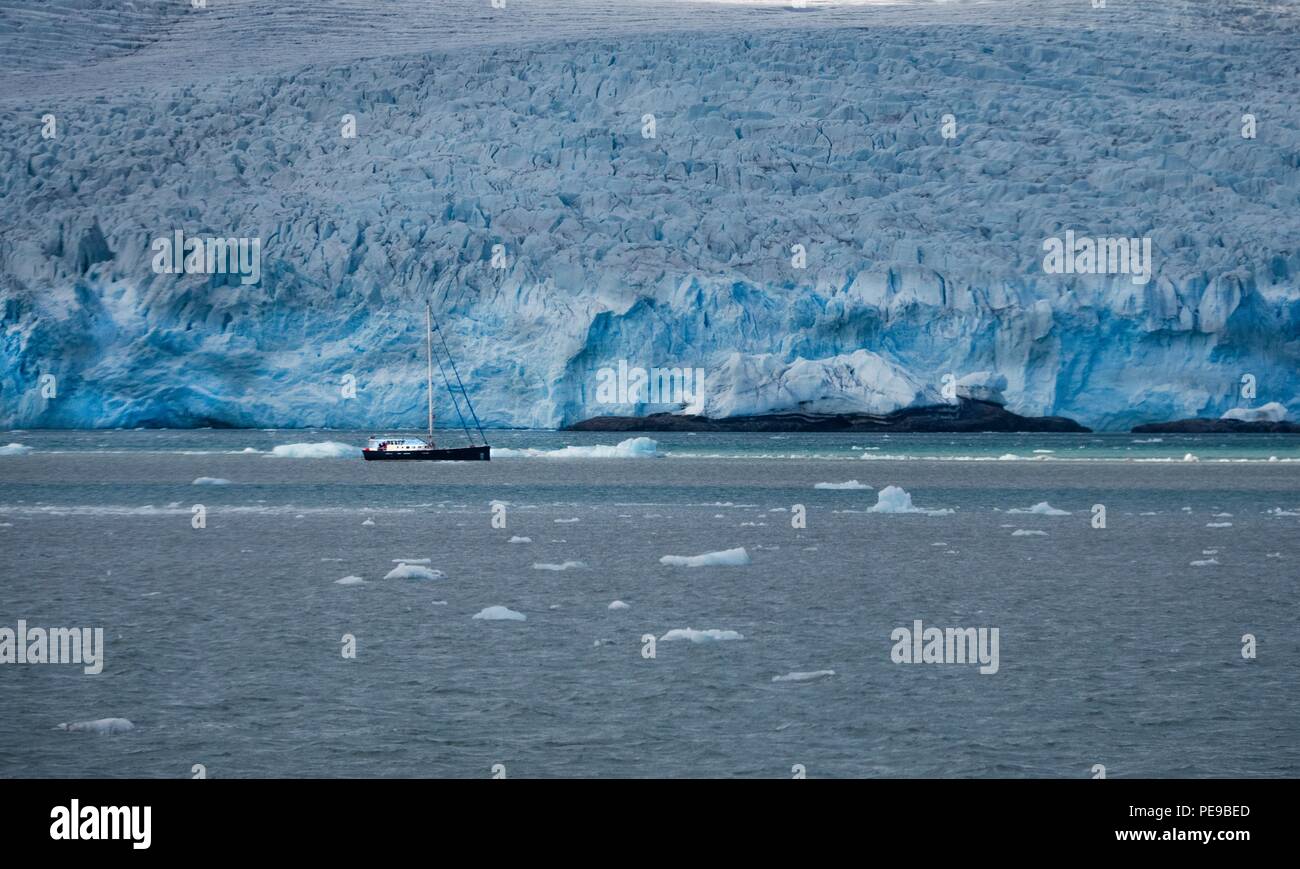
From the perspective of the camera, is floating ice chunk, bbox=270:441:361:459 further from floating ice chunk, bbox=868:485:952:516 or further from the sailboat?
floating ice chunk, bbox=868:485:952:516

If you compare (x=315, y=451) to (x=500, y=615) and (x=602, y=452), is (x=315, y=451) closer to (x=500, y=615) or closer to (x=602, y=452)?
(x=602, y=452)

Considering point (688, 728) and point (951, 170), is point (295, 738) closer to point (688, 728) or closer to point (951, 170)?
point (688, 728)

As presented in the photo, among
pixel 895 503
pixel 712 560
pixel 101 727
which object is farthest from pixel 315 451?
pixel 101 727
